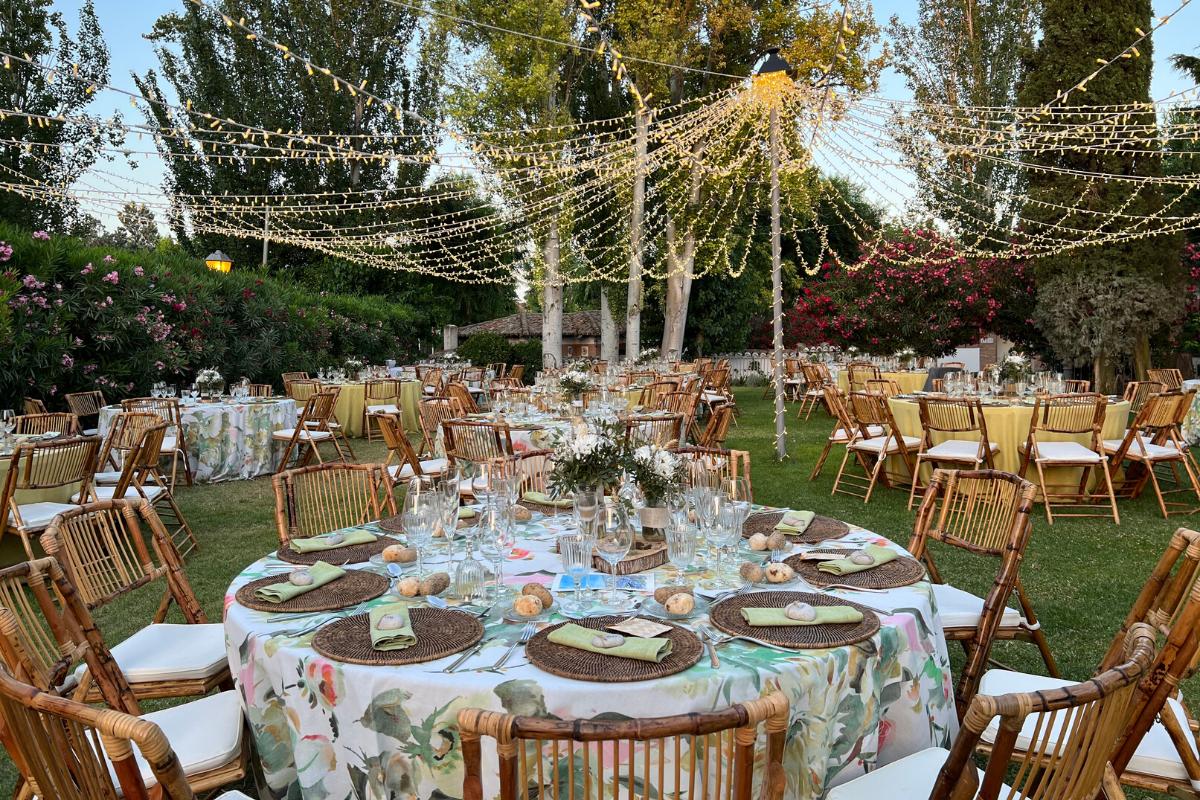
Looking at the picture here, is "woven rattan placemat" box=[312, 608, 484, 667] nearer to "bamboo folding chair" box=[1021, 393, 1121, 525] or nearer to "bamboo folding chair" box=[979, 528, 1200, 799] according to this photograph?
"bamboo folding chair" box=[979, 528, 1200, 799]

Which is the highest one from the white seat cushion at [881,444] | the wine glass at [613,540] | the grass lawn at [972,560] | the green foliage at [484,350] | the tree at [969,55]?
the tree at [969,55]

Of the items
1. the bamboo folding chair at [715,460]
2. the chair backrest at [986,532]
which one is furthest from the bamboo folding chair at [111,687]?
the chair backrest at [986,532]

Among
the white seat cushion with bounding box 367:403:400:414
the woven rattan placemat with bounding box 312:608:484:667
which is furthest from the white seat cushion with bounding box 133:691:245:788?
the white seat cushion with bounding box 367:403:400:414

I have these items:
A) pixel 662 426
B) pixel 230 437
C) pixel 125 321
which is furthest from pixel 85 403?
pixel 662 426

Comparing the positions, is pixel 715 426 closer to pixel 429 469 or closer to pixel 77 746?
pixel 429 469

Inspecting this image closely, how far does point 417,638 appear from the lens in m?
1.85

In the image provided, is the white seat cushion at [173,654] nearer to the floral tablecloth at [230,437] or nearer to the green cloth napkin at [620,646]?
the green cloth napkin at [620,646]

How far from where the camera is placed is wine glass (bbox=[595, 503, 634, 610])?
2.08 meters

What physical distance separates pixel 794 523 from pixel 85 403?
802 cm

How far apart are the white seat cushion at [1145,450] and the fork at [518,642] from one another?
5.85 m

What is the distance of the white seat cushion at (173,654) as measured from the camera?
2.39 meters

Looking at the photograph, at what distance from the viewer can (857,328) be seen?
1641cm

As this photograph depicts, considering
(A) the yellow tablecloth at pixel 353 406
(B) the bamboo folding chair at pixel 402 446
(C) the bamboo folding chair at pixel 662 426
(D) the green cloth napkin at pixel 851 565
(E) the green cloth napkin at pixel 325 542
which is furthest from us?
(A) the yellow tablecloth at pixel 353 406

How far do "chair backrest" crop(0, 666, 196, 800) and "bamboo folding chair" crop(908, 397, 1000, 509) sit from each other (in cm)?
569
